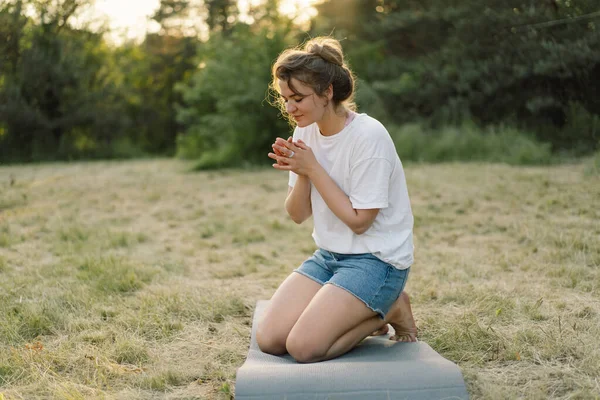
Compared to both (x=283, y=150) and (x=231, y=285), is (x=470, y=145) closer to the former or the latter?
(x=231, y=285)

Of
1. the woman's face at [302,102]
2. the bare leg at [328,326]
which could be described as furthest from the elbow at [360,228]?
the woman's face at [302,102]

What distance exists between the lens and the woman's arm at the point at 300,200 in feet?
9.55

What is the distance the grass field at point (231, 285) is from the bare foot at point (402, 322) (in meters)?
0.13

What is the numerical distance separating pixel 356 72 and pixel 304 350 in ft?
39.9

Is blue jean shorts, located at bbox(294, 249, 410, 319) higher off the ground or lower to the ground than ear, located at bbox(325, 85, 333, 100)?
lower

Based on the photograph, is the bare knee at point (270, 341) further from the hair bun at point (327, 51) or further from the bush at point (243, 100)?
the bush at point (243, 100)

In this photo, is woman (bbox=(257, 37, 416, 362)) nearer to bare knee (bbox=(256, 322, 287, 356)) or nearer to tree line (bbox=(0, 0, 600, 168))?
bare knee (bbox=(256, 322, 287, 356))

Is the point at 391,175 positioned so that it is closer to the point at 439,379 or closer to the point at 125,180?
the point at 439,379

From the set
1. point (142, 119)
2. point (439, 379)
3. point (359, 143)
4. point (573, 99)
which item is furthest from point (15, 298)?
point (142, 119)

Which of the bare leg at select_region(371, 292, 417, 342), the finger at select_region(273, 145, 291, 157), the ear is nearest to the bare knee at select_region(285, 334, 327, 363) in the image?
the bare leg at select_region(371, 292, 417, 342)

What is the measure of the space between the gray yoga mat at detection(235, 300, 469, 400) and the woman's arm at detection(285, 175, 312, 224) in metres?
0.78

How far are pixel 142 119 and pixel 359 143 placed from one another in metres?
19.2

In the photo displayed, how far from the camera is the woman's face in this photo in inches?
106

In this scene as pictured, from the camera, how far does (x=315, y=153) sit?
2.92 m
